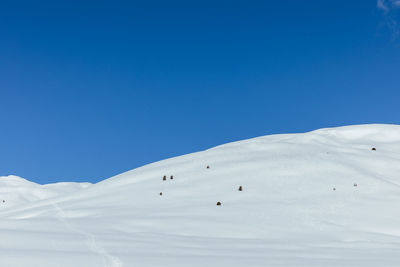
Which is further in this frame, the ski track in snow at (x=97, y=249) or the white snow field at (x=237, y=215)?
the white snow field at (x=237, y=215)

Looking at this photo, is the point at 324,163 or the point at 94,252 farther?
the point at 324,163

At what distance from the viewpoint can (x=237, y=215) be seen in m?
11.3

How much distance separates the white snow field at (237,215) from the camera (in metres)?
7.05

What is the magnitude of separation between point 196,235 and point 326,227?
3.63 m

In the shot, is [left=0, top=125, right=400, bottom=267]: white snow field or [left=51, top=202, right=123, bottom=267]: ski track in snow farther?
[left=0, top=125, right=400, bottom=267]: white snow field

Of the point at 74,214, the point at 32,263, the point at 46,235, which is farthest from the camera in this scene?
the point at 74,214

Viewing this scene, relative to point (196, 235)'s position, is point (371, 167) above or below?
above

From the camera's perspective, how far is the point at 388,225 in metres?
10.9

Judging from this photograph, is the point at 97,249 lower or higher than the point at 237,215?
lower

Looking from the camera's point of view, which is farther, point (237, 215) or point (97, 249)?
point (237, 215)

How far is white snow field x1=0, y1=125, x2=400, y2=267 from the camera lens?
705cm

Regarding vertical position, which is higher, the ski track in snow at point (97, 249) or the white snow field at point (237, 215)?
the white snow field at point (237, 215)

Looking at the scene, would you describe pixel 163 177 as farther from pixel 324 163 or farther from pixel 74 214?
pixel 324 163

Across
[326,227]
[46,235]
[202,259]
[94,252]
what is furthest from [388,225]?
[46,235]
